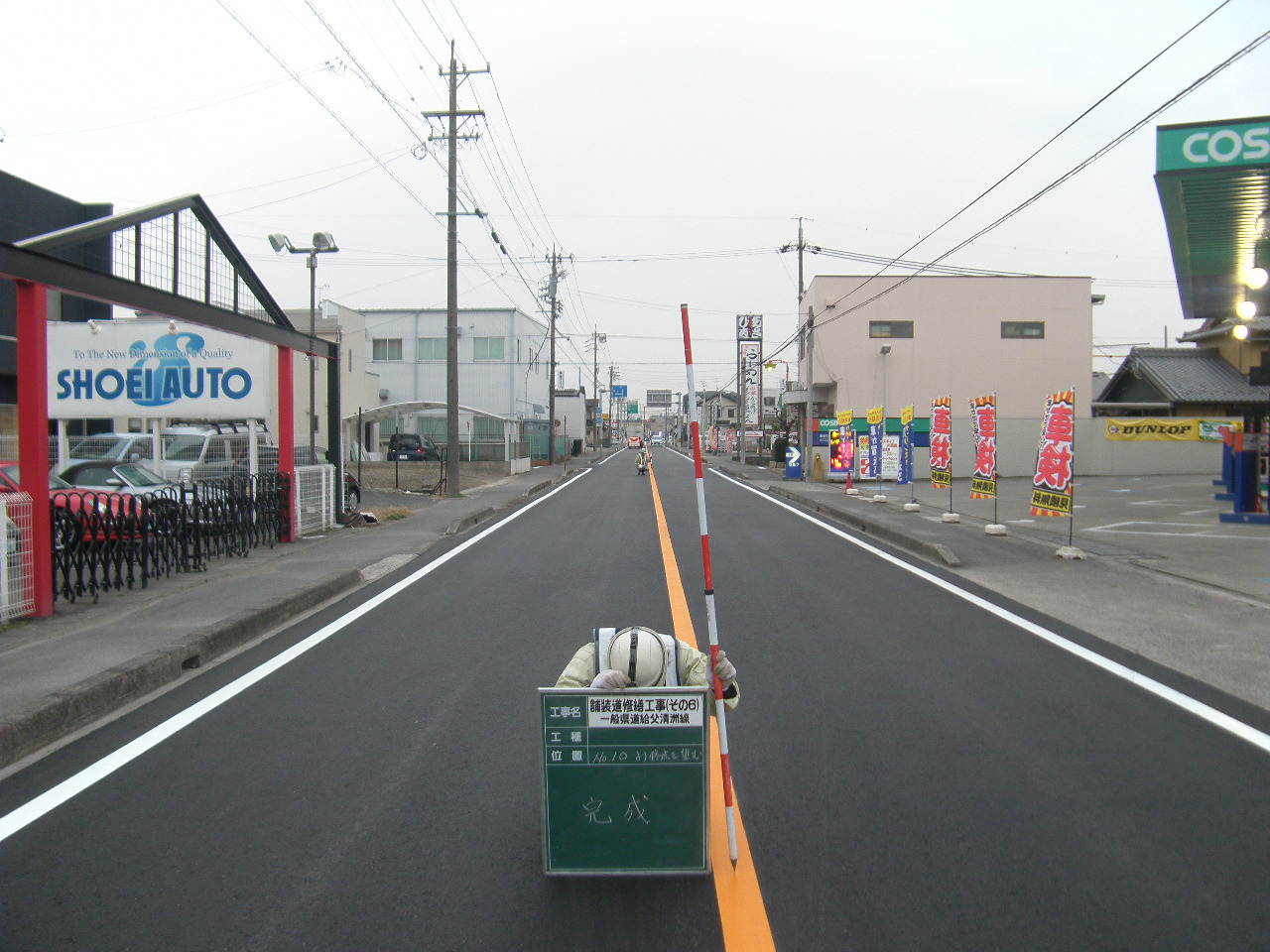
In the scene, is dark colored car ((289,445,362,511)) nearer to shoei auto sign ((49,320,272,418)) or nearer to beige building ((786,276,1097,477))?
shoei auto sign ((49,320,272,418))

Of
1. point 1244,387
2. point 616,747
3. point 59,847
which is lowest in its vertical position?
point 59,847

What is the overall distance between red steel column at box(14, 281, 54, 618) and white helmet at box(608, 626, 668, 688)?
6866mm

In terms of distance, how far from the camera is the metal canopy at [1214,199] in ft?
31.6

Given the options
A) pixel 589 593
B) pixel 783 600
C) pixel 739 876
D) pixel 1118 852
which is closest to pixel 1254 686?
pixel 1118 852

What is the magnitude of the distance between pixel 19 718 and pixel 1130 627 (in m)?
8.48

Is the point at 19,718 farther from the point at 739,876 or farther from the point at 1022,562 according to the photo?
the point at 1022,562

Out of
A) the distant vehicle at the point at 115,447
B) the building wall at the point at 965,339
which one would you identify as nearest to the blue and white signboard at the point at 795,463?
the building wall at the point at 965,339

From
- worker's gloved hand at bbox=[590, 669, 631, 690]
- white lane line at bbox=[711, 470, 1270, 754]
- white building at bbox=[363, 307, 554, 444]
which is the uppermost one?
white building at bbox=[363, 307, 554, 444]

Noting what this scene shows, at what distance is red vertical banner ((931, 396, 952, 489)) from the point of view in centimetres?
1875

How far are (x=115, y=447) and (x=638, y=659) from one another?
17.6 meters

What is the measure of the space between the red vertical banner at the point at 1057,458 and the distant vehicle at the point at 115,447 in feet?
52.4

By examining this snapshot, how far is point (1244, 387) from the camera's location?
33125mm

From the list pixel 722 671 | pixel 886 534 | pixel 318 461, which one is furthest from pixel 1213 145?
pixel 318 461

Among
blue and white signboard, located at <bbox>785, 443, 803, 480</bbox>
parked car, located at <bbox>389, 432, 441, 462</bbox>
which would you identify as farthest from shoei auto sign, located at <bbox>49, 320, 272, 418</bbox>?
parked car, located at <bbox>389, 432, 441, 462</bbox>
